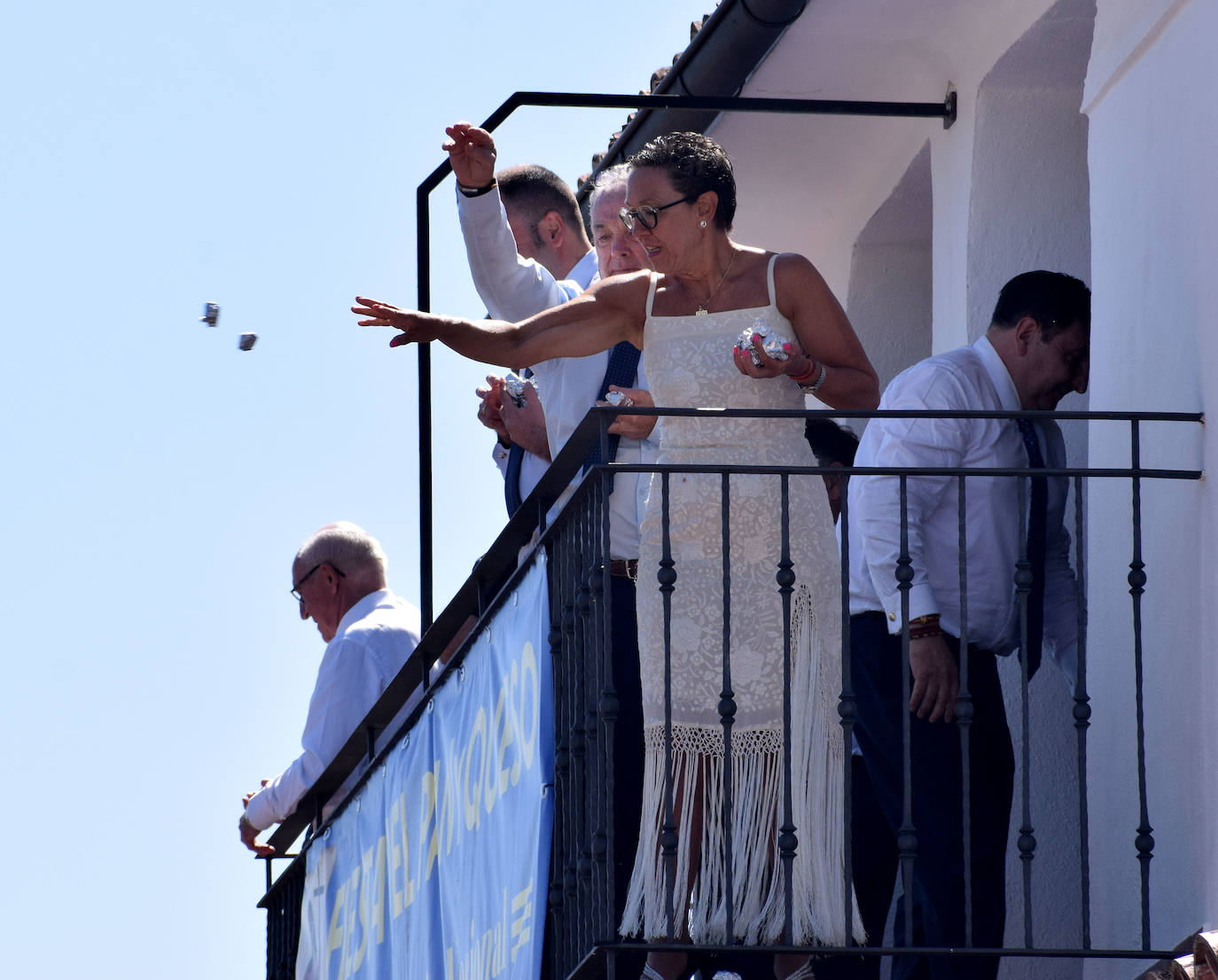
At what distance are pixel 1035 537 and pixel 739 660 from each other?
935 mm

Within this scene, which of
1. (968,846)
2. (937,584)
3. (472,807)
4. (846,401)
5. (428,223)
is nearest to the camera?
(968,846)

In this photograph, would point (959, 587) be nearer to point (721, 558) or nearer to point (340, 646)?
point (721, 558)

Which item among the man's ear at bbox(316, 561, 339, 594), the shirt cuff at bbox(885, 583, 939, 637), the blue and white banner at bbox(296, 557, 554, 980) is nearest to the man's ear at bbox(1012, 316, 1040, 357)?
the shirt cuff at bbox(885, 583, 939, 637)

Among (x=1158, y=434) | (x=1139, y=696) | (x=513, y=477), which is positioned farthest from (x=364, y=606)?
(x=1139, y=696)

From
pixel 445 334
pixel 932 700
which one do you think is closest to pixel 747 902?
pixel 932 700

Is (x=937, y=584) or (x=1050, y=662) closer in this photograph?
(x=937, y=584)

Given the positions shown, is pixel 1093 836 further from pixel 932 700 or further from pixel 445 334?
pixel 445 334

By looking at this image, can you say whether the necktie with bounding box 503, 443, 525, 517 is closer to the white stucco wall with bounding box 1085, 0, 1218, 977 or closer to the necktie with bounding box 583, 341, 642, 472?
the necktie with bounding box 583, 341, 642, 472

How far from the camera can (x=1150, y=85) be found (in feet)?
19.0

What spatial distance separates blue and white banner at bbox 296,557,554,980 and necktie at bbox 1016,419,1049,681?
4.19 feet

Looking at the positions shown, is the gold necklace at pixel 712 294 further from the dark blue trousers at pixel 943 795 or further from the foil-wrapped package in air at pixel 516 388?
the foil-wrapped package in air at pixel 516 388

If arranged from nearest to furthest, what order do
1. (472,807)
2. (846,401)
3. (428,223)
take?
(846,401)
(472,807)
(428,223)

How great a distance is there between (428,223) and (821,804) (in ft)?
12.0

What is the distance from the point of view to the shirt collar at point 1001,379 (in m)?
6.02
